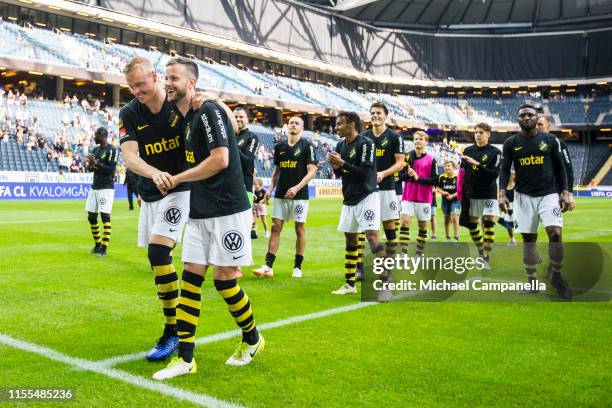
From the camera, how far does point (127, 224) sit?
51.4ft

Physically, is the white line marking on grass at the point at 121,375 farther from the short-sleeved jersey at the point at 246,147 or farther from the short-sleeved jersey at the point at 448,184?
the short-sleeved jersey at the point at 448,184

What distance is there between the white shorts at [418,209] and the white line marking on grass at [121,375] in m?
6.66

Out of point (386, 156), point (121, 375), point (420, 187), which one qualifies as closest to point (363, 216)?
point (386, 156)

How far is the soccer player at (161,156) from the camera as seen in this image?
422cm

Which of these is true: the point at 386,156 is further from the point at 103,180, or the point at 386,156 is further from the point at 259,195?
the point at 259,195

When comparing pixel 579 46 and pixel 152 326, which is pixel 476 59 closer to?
pixel 579 46

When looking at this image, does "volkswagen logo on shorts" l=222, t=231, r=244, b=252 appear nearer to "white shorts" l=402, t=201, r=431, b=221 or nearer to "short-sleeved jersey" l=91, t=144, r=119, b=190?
"white shorts" l=402, t=201, r=431, b=221

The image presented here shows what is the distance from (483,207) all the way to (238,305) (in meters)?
6.20

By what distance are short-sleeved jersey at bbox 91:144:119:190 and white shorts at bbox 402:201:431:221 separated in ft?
17.3

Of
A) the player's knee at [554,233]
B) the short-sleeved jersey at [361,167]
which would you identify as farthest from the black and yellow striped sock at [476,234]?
the short-sleeved jersey at [361,167]

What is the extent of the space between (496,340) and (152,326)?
10.3ft

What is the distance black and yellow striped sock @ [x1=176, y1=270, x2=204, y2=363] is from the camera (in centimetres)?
383

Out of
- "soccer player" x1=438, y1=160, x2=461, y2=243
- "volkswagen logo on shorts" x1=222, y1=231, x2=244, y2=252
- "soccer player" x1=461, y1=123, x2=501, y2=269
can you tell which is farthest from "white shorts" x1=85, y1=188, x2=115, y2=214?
"soccer player" x1=438, y1=160, x2=461, y2=243

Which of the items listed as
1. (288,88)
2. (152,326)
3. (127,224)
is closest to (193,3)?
(288,88)
